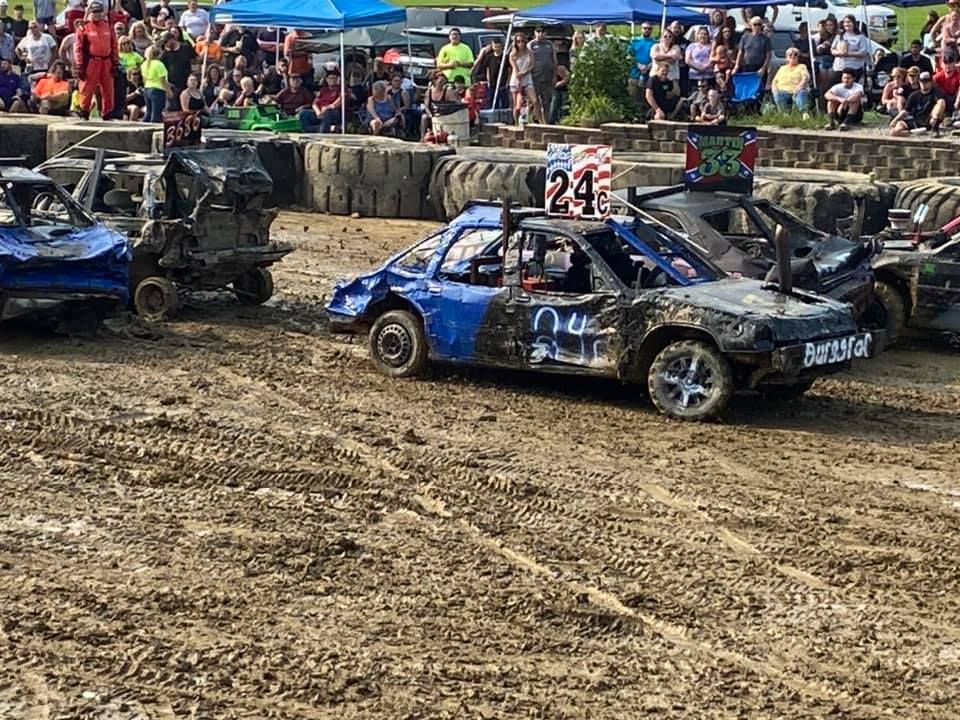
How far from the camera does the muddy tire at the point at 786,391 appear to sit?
11.9m

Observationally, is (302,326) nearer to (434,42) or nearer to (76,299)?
(76,299)

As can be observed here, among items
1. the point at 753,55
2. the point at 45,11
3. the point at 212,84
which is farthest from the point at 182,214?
the point at 45,11

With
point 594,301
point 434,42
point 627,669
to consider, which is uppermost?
point 434,42

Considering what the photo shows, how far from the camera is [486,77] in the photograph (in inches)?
1093

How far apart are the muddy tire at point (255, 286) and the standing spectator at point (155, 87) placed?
→ 33.3ft

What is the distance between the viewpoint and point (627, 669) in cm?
722

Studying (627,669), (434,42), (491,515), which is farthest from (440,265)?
(434,42)

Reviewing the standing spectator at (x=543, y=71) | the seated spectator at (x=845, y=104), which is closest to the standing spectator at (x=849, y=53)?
the seated spectator at (x=845, y=104)

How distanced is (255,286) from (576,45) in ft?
38.7

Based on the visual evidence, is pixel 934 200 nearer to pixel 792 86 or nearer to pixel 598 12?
pixel 792 86

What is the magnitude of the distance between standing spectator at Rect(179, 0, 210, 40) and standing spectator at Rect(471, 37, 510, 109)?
192 inches

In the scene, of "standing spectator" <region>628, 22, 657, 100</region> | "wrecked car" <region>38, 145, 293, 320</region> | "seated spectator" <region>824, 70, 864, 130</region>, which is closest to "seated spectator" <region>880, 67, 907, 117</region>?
"seated spectator" <region>824, 70, 864, 130</region>

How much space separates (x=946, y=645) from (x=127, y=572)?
3728mm

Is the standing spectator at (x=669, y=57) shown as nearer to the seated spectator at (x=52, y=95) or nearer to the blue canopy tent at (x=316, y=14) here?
the blue canopy tent at (x=316, y=14)
